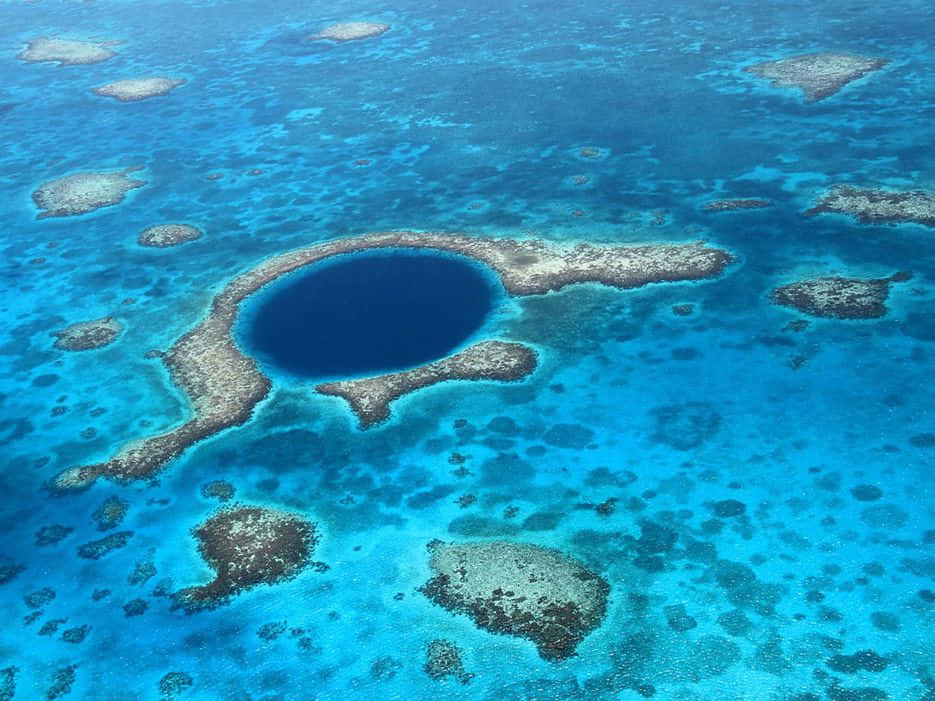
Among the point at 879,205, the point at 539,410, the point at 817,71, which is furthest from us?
the point at 817,71

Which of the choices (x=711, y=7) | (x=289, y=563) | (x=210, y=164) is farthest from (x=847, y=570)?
(x=711, y=7)

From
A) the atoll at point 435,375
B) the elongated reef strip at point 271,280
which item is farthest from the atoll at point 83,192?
the atoll at point 435,375

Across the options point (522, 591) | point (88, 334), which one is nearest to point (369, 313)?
point (88, 334)

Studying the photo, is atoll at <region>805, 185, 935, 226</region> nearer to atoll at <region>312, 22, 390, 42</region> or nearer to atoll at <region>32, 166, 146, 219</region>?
atoll at <region>32, 166, 146, 219</region>

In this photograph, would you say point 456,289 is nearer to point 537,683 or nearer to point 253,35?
point 537,683

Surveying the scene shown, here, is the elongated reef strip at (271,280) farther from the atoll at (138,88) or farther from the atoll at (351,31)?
the atoll at (351,31)

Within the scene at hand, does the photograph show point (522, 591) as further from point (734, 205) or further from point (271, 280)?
point (734, 205)
